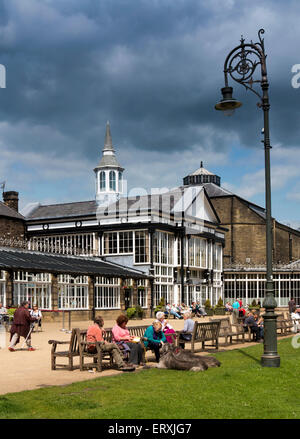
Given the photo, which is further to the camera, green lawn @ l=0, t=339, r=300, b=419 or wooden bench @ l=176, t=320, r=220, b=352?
wooden bench @ l=176, t=320, r=220, b=352

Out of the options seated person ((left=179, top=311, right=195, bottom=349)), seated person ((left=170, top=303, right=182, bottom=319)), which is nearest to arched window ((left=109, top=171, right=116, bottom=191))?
seated person ((left=170, top=303, right=182, bottom=319))

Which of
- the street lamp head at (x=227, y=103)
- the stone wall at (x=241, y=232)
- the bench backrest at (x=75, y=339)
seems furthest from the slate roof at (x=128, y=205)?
the bench backrest at (x=75, y=339)

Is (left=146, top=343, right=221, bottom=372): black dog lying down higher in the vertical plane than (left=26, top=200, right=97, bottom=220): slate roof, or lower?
lower

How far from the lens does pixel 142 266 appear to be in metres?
47.0

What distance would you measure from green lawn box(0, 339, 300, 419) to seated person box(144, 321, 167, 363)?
1593 mm

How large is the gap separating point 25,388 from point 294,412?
4.41 m

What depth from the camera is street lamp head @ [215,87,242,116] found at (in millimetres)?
13258

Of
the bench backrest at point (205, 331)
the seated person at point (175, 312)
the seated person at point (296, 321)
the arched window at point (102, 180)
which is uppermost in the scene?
the arched window at point (102, 180)

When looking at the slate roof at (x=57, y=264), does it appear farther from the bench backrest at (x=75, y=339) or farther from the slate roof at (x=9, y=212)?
the bench backrest at (x=75, y=339)

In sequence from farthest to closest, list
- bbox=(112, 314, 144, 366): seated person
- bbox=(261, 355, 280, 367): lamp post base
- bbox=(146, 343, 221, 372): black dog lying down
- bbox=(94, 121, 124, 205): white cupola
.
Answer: bbox=(94, 121, 124, 205): white cupola < bbox=(112, 314, 144, 366): seated person < bbox=(261, 355, 280, 367): lamp post base < bbox=(146, 343, 221, 372): black dog lying down

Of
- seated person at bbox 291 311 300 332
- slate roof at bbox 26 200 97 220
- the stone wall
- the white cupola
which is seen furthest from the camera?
the stone wall

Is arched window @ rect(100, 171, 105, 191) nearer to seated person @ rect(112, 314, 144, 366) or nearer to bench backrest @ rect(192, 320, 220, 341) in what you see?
bench backrest @ rect(192, 320, 220, 341)

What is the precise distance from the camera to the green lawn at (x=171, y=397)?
790 centimetres

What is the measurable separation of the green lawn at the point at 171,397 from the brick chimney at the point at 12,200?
144 ft
